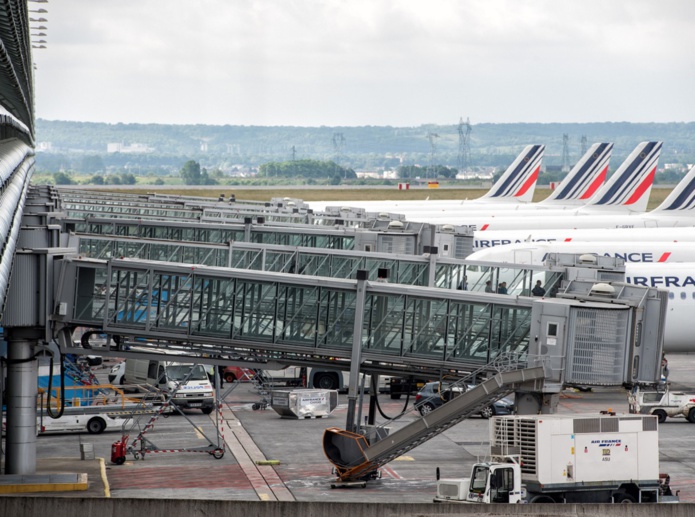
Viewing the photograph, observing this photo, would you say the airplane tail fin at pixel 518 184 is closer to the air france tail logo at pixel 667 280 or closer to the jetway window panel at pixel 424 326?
the air france tail logo at pixel 667 280

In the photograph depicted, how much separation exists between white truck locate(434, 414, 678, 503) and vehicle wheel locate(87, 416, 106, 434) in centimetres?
2319

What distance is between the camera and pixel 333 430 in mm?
43031

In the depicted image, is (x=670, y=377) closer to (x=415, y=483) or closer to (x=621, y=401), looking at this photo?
(x=621, y=401)

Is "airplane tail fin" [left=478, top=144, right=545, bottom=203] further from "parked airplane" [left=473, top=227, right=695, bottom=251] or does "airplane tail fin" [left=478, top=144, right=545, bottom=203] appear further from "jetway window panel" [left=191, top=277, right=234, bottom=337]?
"jetway window panel" [left=191, top=277, right=234, bottom=337]

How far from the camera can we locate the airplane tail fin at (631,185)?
13150cm

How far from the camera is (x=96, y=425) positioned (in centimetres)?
5631

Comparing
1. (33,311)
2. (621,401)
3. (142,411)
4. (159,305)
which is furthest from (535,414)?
(621,401)

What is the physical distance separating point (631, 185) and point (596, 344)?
326ft

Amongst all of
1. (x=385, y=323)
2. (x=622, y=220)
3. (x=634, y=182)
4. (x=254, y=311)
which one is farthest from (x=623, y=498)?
(x=634, y=182)

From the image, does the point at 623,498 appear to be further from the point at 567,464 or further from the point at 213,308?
the point at 213,308

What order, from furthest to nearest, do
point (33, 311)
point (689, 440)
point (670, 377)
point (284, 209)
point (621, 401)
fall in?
point (284, 209) → point (670, 377) → point (621, 401) → point (689, 440) → point (33, 311)

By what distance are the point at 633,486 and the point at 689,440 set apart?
16423mm

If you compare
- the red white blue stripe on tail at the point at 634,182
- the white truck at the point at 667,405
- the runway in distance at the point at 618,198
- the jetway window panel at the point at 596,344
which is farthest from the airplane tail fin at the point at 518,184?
the jetway window panel at the point at 596,344

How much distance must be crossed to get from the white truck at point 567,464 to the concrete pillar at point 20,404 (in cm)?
1424
